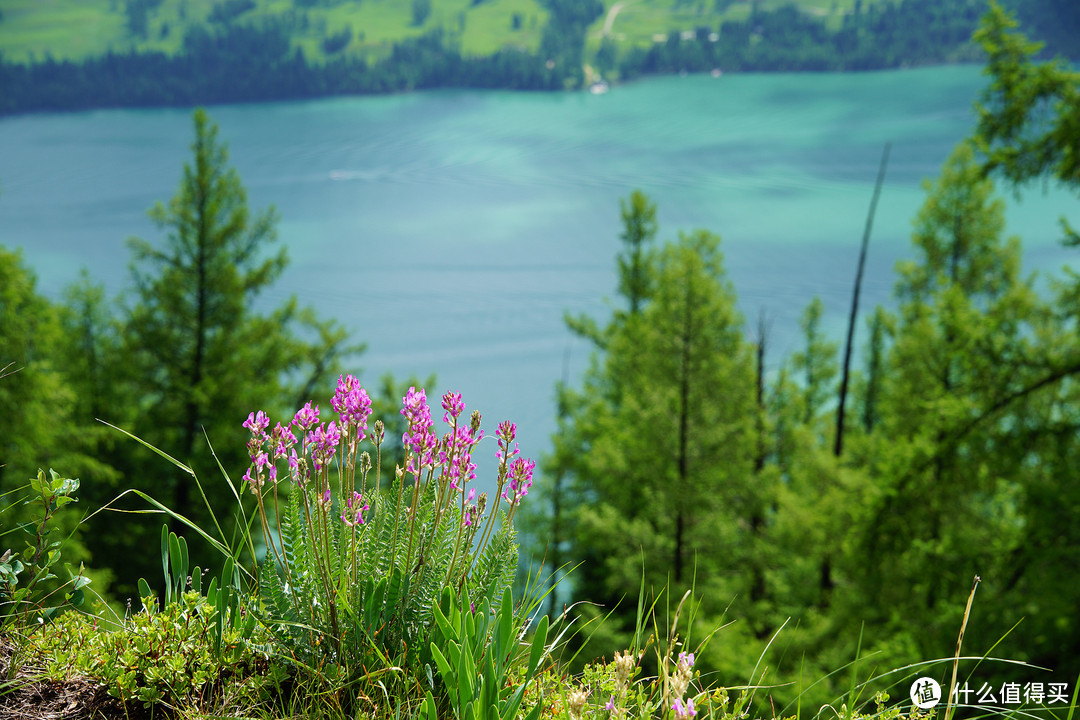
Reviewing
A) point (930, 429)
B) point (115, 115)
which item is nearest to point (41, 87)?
point (115, 115)

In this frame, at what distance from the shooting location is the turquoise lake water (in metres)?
49.2

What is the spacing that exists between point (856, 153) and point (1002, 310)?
216 ft

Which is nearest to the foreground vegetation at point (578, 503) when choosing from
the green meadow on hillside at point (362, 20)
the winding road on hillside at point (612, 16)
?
the green meadow on hillside at point (362, 20)

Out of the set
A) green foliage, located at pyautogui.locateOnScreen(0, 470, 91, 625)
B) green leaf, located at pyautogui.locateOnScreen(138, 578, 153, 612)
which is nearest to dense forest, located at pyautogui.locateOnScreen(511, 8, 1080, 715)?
green leaf, located at pyautogui.locateOnScreen(138, 578, 153, 612)

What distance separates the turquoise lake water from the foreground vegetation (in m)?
23.2

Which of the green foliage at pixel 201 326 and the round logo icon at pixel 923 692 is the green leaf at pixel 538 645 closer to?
the round logo icon at pixel 923 692

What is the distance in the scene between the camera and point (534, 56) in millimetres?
77188

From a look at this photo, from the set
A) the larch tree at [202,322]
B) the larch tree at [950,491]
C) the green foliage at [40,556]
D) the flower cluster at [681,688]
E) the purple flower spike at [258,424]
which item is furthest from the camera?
the larch tree at [202,322]

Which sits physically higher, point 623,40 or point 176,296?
point 623,40

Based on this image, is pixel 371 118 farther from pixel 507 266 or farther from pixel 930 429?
pixel 930 429

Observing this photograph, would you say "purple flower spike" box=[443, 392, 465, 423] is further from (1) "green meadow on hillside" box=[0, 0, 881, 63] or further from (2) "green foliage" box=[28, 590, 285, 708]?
(1) "green meadow on hillside" box=[0, 0, 881, 63]

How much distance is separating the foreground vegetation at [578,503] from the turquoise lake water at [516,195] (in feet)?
76.0

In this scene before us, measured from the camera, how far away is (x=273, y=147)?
70812 mm

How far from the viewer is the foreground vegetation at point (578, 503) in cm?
156
